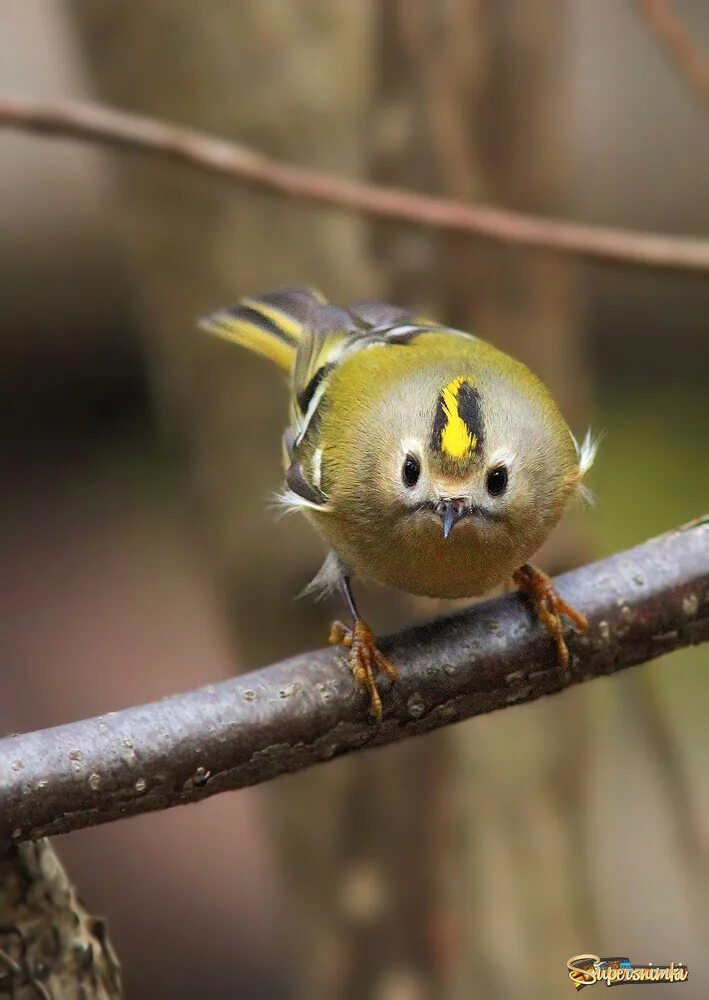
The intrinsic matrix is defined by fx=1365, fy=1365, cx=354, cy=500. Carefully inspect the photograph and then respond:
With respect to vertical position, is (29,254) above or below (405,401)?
above

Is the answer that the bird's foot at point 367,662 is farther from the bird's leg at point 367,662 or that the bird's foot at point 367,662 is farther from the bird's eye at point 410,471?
the bird's eye at point 410,471

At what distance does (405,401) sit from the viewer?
2.32 metres

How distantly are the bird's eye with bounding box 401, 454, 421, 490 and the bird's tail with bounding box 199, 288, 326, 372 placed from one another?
73cm

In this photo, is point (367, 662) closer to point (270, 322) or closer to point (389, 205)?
point (270, 322)

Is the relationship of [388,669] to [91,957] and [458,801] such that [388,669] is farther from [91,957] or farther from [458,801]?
[458,801]

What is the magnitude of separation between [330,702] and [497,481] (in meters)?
0.46

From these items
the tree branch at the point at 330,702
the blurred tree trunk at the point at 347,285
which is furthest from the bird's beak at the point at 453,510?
the blurred tree trunk at the point at 347,285

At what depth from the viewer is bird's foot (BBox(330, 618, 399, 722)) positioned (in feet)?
6.45

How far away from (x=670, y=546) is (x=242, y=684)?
76cm

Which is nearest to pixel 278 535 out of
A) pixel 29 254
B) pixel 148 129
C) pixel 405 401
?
pixel 148 129

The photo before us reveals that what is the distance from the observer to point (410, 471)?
2199 mm

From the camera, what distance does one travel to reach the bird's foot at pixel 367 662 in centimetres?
197

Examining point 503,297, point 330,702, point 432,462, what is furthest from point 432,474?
point 503,297

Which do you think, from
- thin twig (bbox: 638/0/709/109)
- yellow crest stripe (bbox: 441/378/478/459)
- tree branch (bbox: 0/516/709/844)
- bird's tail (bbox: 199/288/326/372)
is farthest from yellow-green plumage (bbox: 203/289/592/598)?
thin twig (bbox: 638/0/709/109)
